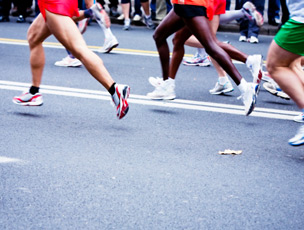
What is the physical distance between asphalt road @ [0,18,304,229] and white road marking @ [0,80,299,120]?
11 mm

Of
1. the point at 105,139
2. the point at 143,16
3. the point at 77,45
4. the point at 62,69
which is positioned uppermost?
the point at 77,45

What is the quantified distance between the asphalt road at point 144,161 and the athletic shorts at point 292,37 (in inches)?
33.0

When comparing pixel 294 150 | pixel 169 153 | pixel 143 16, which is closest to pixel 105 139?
pixel 169 153

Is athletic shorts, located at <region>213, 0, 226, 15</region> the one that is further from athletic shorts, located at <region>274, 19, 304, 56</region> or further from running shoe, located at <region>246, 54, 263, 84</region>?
athletic shorts, located at <region>274, 19, 304, 56</region>

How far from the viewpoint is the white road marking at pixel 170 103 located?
6.54 metres

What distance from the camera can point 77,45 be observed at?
551 cm

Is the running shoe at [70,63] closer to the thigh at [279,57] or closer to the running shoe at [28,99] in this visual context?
the running shoe at [28,99]

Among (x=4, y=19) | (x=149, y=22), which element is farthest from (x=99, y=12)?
(x=4, y=19)

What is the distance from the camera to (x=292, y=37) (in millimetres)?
4844

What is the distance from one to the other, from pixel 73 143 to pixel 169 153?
771mm

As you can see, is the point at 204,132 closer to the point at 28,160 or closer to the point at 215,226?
the point at 28,160

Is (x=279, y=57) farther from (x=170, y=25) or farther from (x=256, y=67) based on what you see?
(x=170, y=25)

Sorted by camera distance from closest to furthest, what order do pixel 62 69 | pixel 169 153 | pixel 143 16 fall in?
1. pixel 169 153
2. pixel 62 69
3. pixel 143 16

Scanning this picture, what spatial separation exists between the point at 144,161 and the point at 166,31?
2082 millimetres
